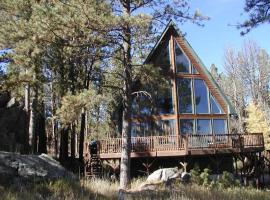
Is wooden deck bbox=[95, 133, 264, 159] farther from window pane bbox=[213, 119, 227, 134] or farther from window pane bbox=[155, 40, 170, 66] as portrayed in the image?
window pane bbox=[155, 40, 170, 66]

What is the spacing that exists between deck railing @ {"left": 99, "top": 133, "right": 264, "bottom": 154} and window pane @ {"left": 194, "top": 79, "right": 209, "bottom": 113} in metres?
2.66

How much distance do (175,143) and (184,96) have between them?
3883mm

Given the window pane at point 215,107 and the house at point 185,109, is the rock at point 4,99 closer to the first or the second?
the house at point 185,109

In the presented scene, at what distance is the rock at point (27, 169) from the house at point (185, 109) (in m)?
12.7

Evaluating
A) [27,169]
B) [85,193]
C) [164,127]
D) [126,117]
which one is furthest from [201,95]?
[85,193]

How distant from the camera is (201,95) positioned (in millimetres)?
26312

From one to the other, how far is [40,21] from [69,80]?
10.1m

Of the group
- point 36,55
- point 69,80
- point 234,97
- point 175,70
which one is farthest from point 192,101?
point 234,97

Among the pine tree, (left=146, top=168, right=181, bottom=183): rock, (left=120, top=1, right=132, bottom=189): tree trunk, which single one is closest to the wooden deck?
(left=146, top=168, right=181, bottom=183): rock

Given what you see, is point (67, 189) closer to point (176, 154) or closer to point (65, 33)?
point (65, 33)

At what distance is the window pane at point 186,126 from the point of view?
25566 mm

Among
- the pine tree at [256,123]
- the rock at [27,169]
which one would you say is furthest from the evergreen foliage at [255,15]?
the pine tree at [256,123]

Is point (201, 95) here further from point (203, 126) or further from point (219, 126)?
point (219, 126)

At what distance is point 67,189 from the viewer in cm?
873
